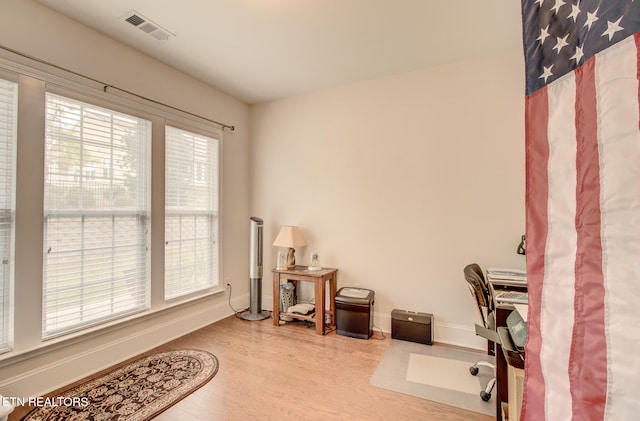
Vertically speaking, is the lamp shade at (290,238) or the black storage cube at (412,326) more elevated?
the lamp shade at (290,238)

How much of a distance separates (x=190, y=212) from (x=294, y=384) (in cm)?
209

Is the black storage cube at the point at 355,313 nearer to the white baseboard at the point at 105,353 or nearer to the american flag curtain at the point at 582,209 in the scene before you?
the white baseboard at the point at 105,353

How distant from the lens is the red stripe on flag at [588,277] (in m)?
0.62

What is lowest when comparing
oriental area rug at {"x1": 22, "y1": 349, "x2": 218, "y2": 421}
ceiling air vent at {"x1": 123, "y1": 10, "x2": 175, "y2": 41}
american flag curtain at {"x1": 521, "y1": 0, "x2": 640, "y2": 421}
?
oriental area rug at {"x1": 22, "y1": 349, "x2": 218, "y2": 421}

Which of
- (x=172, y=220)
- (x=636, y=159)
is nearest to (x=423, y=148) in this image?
(x=636, y=159)

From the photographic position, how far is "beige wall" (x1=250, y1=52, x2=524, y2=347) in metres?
2.70

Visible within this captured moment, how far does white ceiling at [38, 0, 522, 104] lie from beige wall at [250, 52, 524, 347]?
0.31 metres

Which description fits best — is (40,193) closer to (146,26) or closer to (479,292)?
(146,26)

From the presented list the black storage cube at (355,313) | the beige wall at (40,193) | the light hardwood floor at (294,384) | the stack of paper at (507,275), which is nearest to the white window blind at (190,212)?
the beige wall at (40,193)

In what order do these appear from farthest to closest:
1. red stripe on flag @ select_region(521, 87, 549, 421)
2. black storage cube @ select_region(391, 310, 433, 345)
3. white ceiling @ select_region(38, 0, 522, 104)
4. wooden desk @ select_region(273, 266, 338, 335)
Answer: wooden desk @ select_region(273, 266, 338, 335) < black storage cube @ select_region(391, 310, 433, 345) < white ceiling @ select_region(38, 0, 522, 104) < red stripe on flag @ select_region(521, 87, 549, 421)

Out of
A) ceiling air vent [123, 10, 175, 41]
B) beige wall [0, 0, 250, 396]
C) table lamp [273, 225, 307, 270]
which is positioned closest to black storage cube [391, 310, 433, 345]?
table lamp [273, 225, 307, 270]

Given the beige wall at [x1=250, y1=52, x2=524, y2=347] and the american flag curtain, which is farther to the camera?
the beige wall at [x1=250, y1=52, x2=524, y2=347]

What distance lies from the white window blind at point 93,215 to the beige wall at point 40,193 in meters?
0.12

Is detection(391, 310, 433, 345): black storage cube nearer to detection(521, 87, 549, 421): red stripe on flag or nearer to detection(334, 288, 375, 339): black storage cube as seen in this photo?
detection(334, 288, 375, 339): black storage cube
